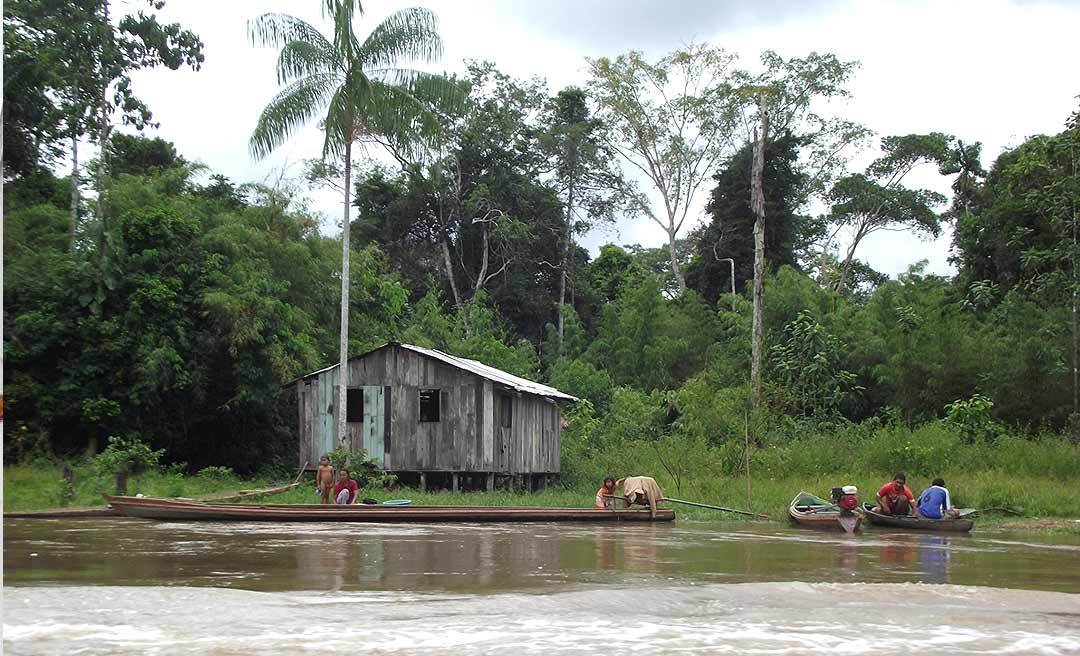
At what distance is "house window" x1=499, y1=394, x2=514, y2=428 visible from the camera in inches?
989

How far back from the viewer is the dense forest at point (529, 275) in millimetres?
25344

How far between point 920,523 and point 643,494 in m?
4.78

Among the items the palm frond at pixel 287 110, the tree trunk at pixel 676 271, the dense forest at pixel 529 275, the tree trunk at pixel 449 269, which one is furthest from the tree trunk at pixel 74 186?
the tree trunk at pixel 676 271

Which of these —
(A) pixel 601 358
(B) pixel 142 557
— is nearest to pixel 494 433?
(B) pixel 142 557

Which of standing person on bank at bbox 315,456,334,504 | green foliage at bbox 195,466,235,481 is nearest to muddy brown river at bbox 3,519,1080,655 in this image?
standing person on bank at bbox 315,456,334,504

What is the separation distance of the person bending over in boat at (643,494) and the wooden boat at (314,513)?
106 cm

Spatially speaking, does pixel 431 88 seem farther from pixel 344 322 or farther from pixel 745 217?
pixel 745 217

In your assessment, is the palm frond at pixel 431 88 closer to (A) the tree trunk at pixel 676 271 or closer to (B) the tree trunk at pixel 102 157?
(B) the tree trunk at pixel 102 157

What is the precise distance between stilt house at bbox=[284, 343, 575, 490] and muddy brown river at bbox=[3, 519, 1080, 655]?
8.05 m

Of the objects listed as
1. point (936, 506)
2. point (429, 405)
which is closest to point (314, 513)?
point (429, 405)

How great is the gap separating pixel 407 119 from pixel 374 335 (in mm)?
10353

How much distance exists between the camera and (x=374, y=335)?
1256 inches

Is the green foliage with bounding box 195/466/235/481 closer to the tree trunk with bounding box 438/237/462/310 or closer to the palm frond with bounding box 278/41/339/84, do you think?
the palm frond with bounding box 278/41/339/84

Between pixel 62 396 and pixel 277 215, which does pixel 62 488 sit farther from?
pixel 277 215
